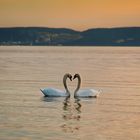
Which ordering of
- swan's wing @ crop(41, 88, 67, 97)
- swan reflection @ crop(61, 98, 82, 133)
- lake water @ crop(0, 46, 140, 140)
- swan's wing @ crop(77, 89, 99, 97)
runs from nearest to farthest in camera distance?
lake water @ crop(0, 46, 140, 140) → swan reflection @ crop(61, 98, 82, 133) → swan's wing @ crop(77, 89, 99, 97) → swan's wing @ crop(41, 88, 67, 97)

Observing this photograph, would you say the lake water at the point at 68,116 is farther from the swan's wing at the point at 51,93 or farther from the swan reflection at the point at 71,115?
the swan's wing at the point at 51,93

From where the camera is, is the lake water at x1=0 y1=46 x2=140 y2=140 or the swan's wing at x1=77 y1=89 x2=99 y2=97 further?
the swan's wing at x1=77 y1=89 x2=99 y2=97

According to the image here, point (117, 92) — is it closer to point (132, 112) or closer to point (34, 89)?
point (34, 89)

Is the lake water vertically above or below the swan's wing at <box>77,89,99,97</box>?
below

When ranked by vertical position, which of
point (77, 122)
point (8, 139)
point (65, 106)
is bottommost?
point (8, 139)

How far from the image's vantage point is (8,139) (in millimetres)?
21031

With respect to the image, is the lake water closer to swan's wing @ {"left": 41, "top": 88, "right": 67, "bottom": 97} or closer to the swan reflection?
the swan reflection

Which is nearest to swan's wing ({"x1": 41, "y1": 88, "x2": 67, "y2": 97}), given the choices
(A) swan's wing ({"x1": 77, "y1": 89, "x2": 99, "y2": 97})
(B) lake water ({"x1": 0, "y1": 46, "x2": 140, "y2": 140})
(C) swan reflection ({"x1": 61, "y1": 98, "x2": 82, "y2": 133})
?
(B) lake water ({"x1": 0, "y1": 46, "x2": 140, "y2": 140})

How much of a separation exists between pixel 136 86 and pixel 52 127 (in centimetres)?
2224

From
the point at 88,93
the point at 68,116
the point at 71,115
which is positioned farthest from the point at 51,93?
the point at 68,116

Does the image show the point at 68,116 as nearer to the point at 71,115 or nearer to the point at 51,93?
the point at 71,115

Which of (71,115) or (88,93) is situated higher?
(88,93)

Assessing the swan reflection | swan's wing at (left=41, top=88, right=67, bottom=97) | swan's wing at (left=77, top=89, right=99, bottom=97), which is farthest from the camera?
swan's wing at (left=41, top=88, right=67, bottom=97)

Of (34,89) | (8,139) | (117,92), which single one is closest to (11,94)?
(34,89)
